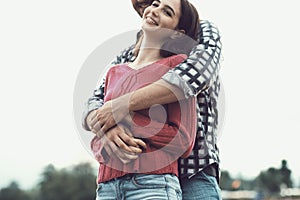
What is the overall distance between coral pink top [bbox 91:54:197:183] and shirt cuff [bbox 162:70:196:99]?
0.03 metres

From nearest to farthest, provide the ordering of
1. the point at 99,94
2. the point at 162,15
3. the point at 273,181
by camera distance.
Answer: the point at 162,15 → the point at 99,94 → the point at 273,181

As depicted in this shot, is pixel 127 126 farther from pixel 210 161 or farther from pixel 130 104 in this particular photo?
pixel 210 161

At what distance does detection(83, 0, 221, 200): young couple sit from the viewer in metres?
1.33

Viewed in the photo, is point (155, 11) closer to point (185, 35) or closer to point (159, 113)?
point (185, 35)

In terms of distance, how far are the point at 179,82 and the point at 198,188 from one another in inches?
12.2

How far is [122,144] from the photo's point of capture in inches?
51.7

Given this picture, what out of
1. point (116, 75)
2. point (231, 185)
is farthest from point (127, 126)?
point (231, 185)

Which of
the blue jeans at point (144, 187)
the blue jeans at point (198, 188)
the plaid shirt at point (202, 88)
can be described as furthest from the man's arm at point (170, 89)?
the blue jeans at point (198, 188)

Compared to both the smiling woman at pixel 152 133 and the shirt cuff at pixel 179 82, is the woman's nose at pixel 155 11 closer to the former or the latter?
the smiling woman at pixel 152 133

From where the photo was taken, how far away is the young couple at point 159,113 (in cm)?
133

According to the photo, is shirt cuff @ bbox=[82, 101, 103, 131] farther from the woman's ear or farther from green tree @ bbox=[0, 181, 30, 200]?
green tree @ bbox=[0, 181, 30, 200]

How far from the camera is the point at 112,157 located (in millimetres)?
1354

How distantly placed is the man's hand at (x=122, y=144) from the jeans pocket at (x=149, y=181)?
0.14 ft

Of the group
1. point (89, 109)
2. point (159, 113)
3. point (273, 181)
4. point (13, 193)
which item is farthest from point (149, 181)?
point (13, 193)
